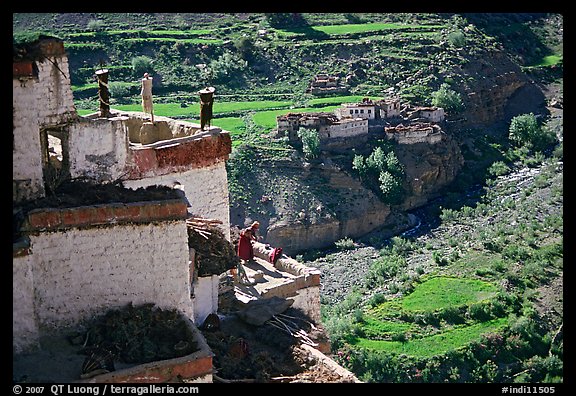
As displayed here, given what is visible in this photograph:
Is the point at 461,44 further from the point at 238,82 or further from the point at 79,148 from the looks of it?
the point at 79,148

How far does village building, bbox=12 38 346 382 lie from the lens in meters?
11.8

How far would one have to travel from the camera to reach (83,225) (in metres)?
12.2

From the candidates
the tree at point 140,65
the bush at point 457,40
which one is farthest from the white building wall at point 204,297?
the bush at point 457,40

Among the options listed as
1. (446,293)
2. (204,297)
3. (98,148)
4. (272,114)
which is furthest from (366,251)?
(98,148)

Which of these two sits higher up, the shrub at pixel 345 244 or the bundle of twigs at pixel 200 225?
the bundle of twigs at pixel 200 225

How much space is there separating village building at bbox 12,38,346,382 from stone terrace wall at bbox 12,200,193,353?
12 mm

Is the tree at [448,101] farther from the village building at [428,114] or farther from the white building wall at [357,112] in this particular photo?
the white building wall at [357,112]

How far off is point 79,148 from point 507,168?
48.0 m

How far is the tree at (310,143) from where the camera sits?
177ft

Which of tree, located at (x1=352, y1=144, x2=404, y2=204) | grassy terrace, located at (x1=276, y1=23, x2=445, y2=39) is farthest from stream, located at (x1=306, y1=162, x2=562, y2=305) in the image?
grassy terrace, located at (x1=276, y1=23, x2=445, y2=39)

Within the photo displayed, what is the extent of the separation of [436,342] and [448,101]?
3095cm

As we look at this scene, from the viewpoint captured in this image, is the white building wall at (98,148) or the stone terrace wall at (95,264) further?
the white building wall at (98,148)

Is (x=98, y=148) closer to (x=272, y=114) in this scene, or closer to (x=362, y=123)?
(x=362, y=123)

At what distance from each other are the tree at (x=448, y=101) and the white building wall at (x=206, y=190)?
4823cm
